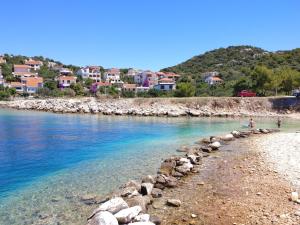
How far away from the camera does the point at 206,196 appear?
1499 centimetres

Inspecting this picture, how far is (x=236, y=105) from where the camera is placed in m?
70.0

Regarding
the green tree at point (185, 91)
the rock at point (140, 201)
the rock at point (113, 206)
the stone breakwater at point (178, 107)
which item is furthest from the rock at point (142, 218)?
the green tree at point (185, 91)

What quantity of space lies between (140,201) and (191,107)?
57.0 m

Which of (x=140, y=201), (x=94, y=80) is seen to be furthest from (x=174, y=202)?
(x=94, y=80)

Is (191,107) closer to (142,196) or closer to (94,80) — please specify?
(142,196)

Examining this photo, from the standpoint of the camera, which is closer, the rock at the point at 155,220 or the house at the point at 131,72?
the rock at the point at 155,220

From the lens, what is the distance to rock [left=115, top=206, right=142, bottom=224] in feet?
38.9

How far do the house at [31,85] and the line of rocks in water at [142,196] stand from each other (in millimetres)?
108114

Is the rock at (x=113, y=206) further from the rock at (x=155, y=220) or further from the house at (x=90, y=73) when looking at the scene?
the house at (x=90, y=73)

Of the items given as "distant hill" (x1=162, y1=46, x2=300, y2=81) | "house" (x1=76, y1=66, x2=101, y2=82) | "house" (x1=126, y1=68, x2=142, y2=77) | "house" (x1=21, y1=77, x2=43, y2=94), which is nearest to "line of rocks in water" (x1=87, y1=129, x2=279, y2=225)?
"house" (x1=21, y1=77, x2=43, y2=94)

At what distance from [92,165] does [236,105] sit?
173 feet

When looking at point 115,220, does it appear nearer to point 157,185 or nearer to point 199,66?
point 157,185

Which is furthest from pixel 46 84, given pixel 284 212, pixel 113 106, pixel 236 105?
pixel 284 212

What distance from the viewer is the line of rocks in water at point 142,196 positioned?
1182 cm
